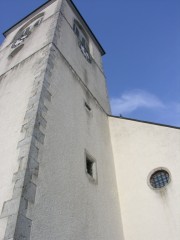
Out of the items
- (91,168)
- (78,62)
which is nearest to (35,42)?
(78,62)

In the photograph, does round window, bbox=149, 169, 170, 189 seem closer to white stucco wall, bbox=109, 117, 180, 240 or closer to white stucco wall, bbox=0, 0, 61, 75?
white stucco wall, bbox=109, 117, 180, 240

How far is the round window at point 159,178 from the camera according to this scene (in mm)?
7348

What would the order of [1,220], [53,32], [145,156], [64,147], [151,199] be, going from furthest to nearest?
[53,32]
[145,156]
[151,199]
[64,147]
[1,220]

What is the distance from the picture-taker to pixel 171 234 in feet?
20.8

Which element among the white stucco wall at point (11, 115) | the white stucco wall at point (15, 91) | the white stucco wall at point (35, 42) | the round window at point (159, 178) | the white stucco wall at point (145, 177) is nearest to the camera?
the white stucco wall at point (11, 115)

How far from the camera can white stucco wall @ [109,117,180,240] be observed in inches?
264

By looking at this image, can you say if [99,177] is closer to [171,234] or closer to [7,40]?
[171,234]

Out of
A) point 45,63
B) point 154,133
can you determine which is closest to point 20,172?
point 45,63

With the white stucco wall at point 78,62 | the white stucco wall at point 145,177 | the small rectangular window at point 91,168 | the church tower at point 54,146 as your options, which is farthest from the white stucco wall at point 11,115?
the white stucco wall at point 145,177

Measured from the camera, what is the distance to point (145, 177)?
7.77 meters

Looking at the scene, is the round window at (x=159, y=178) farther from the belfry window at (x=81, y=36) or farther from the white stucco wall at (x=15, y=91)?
the belfry window at (x=81, y=36)

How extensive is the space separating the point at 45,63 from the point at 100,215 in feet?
14.2

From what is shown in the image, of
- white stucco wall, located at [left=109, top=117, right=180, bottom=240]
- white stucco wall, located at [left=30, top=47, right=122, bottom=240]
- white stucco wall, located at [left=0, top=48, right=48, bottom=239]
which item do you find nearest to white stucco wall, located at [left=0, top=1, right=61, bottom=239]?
white stucco wall, located at [left=0, top=48, right=48, bottom=239]

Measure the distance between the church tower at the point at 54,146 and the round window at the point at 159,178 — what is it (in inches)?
47.1
